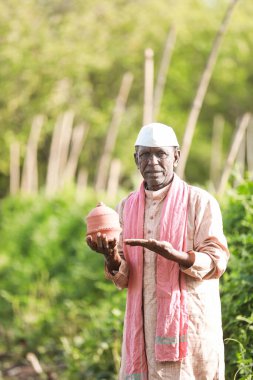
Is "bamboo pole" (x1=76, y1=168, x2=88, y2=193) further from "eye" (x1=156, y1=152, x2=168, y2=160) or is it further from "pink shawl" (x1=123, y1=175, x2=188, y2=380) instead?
"eye" (x1=156, y1=152, x2=168, y2=160)

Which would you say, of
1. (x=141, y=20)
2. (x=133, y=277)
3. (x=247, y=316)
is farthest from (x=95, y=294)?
(x=141, y=20)

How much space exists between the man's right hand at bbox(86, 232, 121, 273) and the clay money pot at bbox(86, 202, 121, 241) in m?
0.03

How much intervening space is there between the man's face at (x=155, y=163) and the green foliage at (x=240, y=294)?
110 cm

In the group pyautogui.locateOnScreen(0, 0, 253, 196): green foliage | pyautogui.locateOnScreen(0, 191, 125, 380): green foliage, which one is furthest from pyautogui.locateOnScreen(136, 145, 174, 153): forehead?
pyautogui.locateOnScreen(0, 0, 253, 196): green foliage

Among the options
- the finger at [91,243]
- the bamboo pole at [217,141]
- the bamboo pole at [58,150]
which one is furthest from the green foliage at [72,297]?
the bamboo pole at [217,141]

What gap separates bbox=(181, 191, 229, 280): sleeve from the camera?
429cm

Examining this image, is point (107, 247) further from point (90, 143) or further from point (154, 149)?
point (90, 143)

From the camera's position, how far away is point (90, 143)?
106 ft

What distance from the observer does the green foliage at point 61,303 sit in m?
7.95

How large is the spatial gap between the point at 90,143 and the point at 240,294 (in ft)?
88.1

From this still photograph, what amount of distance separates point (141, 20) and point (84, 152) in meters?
5.41

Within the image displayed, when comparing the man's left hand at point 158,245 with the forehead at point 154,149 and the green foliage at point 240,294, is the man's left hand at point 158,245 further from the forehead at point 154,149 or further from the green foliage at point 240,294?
the green foliage at point 240,294

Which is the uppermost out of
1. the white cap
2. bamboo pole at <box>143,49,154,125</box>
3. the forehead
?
bamboo pole at <box>143,49,154,125</box>

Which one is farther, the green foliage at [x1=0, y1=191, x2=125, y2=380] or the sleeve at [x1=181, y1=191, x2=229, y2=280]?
the green foliage at [x1=0, y1=191, x2=125, y2=380]
